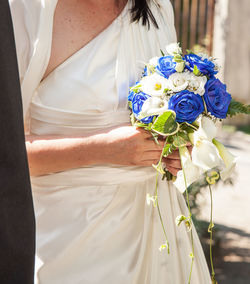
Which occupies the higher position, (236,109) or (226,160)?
(236,109)

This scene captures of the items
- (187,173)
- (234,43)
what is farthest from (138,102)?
(234,43)

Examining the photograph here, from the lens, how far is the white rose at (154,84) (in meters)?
1.60

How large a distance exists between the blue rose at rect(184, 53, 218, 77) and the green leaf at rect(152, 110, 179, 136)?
21 cm

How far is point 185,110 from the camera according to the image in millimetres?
1537

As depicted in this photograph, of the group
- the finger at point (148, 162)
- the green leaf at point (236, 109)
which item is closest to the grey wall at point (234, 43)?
the green leaf at point (236, 109)

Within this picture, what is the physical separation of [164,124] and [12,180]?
27.7 inches

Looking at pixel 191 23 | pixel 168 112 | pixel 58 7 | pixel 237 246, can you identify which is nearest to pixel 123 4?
pixel 58 7

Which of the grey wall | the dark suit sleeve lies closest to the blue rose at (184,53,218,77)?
the dark suit sleeve

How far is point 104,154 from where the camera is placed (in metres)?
1.65

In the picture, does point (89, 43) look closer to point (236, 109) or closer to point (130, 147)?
point (130, 147)

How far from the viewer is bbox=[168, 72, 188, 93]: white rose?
1.58 meters

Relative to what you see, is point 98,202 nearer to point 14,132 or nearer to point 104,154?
point 104,154

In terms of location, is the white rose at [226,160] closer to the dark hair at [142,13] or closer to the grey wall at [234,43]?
the dark hair at [142,13]

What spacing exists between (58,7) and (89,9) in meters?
0.14
